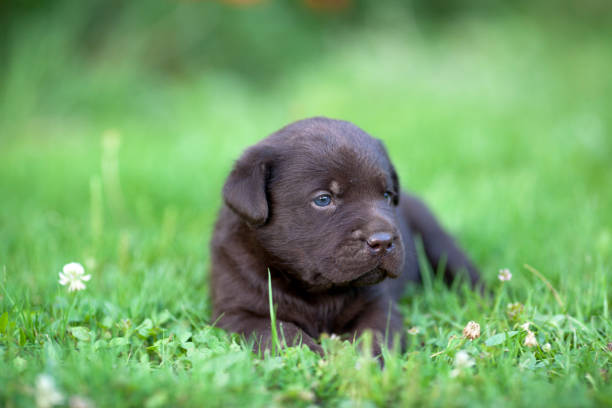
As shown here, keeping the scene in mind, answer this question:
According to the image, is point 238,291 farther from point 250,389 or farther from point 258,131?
point 258,131

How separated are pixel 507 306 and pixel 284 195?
4.53 ft

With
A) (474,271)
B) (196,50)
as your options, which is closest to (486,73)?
(196,50)

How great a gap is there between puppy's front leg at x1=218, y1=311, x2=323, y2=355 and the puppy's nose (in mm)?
520

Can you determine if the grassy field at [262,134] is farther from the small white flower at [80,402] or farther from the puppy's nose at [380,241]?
the puppy's nose at [380,241]

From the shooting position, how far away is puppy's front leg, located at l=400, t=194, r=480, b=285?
12.4ft

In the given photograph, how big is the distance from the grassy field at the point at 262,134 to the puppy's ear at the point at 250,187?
64cm

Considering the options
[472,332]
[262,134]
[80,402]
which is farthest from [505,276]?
[262,134]

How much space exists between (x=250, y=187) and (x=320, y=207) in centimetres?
36

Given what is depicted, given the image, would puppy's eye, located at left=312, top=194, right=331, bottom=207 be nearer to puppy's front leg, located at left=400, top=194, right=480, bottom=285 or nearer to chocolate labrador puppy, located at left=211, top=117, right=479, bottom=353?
chocolate labrador puppy, located at left=211, top=117, right=479, bottom=353

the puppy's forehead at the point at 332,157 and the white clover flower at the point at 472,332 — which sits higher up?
the puppy's forehead at the point at 332,157

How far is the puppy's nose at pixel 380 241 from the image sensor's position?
255cm

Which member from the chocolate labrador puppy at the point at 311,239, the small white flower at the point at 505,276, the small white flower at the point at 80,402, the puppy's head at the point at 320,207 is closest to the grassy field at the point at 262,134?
the small white flower at the point at 80,402

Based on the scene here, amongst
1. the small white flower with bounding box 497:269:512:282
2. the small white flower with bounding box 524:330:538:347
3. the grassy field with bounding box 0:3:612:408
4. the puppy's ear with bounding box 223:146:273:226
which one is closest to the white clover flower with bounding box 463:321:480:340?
the grassy field with bounding box 0:3:612:408

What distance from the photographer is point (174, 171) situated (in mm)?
5605
